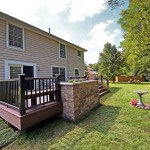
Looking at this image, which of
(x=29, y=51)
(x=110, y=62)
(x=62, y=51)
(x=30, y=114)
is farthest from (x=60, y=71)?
(x=110, y=62)

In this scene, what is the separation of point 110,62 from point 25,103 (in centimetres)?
2190

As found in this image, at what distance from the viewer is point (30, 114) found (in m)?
3.44

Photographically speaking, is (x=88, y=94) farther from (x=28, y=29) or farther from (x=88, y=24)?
(x=88, y=24)

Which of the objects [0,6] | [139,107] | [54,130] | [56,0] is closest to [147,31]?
[139,107]

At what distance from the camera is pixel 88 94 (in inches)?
221

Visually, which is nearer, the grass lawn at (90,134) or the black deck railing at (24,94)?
the grass lawn at (90,134)

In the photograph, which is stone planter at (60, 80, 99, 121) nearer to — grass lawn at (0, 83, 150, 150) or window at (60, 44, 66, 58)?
grass lawn at (0, 83, 150, 150)

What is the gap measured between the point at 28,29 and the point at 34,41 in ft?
2.88

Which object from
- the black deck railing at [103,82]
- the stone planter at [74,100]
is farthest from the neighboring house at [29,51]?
the stone planter at [74,100]

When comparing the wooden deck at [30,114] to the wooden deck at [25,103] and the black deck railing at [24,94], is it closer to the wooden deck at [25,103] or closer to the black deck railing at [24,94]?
the wooden deck at [25,103]

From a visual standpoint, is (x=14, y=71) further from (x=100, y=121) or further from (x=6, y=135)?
(x=100, y=121)

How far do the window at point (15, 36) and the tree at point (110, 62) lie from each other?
18.2 m

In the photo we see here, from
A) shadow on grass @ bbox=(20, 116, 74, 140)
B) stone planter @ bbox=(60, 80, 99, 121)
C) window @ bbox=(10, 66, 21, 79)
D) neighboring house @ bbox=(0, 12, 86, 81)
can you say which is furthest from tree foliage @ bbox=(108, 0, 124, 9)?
window @ bbox=(10, 66, 21, 79)

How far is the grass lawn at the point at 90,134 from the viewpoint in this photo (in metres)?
3.13
